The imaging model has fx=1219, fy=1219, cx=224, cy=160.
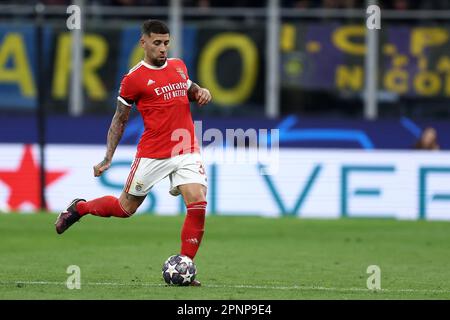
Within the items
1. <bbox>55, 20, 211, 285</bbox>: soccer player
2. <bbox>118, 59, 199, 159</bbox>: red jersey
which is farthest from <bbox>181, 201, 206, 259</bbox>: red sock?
<bbox>118, 59, 199, 159</bbox>: red jersey

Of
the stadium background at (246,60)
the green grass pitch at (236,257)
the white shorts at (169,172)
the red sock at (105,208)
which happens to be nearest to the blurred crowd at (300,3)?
the stadium background at (246,60)

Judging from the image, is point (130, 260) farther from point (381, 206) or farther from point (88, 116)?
point (88, 116)

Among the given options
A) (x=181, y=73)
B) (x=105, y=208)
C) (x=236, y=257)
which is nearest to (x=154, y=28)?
(x=181, y=73)

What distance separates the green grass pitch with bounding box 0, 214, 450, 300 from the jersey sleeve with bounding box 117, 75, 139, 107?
1.69 metres

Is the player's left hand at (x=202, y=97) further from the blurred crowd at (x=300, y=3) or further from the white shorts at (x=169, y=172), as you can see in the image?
the blurred crowd at (x=300, y=3)

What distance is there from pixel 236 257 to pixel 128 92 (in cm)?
370

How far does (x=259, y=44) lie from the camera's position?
25.4 m

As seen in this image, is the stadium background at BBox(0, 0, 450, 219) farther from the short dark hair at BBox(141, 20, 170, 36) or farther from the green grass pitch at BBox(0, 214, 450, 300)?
the short dark hair at BBox(141, 20, 170, 36)

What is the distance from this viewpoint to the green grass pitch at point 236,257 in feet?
34.9

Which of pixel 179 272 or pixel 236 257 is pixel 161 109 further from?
pixel 236 257

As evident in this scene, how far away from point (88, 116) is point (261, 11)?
438cm

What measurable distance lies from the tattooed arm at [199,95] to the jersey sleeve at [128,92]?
1.75 ft

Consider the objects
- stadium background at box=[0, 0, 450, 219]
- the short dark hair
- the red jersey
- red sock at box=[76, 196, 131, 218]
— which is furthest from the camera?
stadium background at box=[0, 0, 450, 219]

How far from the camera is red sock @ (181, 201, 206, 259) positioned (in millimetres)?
11055
